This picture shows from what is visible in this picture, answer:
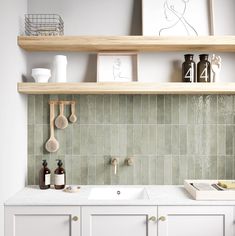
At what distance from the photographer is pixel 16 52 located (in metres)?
2.40

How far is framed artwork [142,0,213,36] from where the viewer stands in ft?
8.46

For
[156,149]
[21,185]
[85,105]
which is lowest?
[21,185]

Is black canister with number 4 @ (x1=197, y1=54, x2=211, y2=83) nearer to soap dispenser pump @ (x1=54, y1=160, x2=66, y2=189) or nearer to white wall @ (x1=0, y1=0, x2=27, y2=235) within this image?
soap dispenser pump @ (x1=54, y1=160, x2=66, y2=189)

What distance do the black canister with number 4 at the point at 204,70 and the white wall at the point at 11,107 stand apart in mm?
1364

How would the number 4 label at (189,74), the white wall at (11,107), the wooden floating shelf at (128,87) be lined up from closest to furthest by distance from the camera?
the white wall at (11,107) → the wooden floating shelf at (128,87) → the number 4 label at (189,74)

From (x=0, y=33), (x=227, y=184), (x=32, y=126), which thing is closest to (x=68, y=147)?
(x=32, y=126)

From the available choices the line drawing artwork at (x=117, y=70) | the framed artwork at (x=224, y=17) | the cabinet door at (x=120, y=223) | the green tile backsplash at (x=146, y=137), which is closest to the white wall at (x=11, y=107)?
the green tile backsplash at (x=146, y=137)

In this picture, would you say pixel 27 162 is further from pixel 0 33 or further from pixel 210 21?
pixel 210 21

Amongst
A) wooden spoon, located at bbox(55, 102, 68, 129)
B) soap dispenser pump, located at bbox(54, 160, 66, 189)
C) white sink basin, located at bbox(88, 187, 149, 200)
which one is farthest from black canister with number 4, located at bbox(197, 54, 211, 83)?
soap dispenser pump, located at bbox(54, 160, 66, 189)

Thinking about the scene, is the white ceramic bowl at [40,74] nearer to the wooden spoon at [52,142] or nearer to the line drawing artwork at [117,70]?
the wooden spoon at [52,142]

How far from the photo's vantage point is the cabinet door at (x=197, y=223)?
217 centimetres

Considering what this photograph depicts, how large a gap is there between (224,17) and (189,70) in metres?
0.58

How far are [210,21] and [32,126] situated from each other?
5.42 feet

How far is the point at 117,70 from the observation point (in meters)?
2.62
